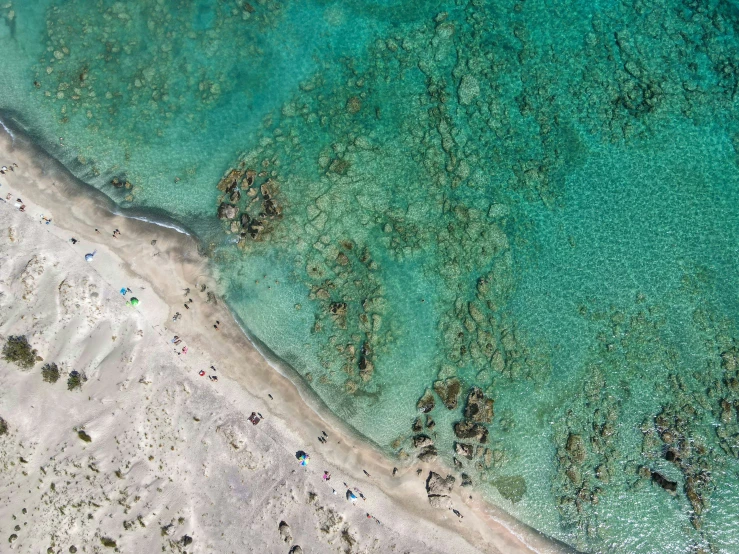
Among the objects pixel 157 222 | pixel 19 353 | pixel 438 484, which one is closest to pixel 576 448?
pixel 438 484

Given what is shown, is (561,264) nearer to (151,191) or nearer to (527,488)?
(527,488)

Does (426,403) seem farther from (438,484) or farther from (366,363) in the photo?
(438,484)

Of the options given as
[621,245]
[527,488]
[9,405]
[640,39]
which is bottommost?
[9,405]

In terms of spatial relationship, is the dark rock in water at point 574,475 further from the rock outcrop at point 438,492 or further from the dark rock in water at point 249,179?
the dark rock in water at point 249,179

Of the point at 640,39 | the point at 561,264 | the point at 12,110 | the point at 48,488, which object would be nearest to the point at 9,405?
the point at 48,488

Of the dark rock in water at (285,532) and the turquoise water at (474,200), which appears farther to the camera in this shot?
the turquoise water at (474,200)

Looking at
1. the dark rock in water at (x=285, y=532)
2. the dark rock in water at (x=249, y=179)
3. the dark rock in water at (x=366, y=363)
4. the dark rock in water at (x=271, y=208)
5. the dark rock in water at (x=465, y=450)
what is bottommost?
the dark rock in water at (x=285, y=532)

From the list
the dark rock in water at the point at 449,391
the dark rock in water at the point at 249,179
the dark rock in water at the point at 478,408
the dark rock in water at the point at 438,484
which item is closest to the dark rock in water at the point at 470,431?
the dark rock in water at the point at 478,408
